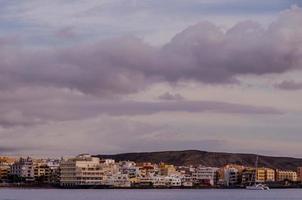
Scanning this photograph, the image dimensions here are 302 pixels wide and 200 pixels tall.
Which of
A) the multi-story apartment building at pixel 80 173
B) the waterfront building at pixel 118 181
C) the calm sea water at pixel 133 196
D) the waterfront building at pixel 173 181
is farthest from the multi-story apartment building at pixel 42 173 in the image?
the calm sea water at pixel 133 196

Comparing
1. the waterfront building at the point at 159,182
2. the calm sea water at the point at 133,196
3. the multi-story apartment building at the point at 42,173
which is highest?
the multi-story apartment building at the point at 42,173

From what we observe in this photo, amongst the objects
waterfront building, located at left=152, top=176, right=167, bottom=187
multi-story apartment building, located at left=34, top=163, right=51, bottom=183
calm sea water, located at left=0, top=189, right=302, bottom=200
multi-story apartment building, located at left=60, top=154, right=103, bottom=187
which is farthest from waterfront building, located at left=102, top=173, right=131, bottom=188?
calm sea water, located at left=0, top=189, right=302, bottom=200

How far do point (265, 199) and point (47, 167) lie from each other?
88.9 m

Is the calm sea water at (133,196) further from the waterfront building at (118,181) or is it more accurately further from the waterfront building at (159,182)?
the waterfront building at (159,182)

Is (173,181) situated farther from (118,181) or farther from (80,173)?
(80,173)

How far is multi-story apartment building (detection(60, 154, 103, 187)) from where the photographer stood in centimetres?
17538

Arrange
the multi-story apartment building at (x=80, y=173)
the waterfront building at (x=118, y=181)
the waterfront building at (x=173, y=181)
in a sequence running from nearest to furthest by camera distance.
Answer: the multi-story apartment building at (x=80, y=173), the waterfront building at (x=118, y=181), the waterfront building at (x=173, y=181)

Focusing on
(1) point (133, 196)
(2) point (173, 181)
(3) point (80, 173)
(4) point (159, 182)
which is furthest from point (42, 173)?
(1) point (133, 196)

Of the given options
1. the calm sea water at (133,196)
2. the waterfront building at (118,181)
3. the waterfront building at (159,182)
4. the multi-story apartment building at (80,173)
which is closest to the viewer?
the calm sea water at (133,196)

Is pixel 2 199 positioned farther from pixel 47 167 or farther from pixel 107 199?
pixel 47 167

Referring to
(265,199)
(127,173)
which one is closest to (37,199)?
(265,199)

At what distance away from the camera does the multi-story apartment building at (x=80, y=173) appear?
17538 centimetres

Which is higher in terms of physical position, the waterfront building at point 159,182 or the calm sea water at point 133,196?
the waterfront building at point 159,182

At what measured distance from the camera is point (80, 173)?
577 ft
